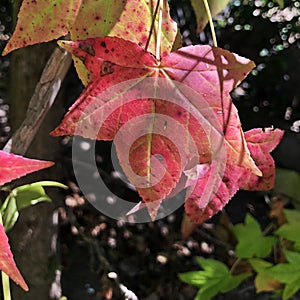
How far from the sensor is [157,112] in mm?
319

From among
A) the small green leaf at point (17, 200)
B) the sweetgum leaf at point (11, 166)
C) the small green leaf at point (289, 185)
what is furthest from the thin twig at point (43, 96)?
the small green leaf at point (289, 185)

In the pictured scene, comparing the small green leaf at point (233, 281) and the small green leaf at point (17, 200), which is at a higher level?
the small green leaf at point (17, 200)

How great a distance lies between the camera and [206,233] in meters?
1.16

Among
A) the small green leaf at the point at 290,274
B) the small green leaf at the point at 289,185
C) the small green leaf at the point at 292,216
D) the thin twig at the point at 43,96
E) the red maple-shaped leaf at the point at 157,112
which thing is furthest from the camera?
the small green leaf at the point at 289,185

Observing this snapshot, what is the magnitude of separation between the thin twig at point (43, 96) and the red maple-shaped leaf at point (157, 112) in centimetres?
18

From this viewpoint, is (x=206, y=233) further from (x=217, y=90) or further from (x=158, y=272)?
(x=217, y=90)

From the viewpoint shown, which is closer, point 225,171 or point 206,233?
point 225,171

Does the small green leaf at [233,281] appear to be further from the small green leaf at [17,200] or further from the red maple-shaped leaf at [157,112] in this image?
the red maple-shaped leaf at [157,112]

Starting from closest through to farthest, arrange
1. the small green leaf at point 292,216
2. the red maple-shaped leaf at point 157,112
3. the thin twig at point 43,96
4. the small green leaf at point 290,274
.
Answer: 1. the red maple-shaped leaf at point 157,112
2. the thin twig at point 43,96
3. the small green leaf at point 290,274
4. the small green leaf at point 292,216

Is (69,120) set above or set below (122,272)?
above

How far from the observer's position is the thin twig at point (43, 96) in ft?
1.64

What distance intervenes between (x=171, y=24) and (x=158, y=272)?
33.2 inches

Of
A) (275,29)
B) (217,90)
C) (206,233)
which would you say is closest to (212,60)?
(217,90)

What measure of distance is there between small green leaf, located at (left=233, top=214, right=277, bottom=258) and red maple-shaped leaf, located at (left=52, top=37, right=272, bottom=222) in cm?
60
